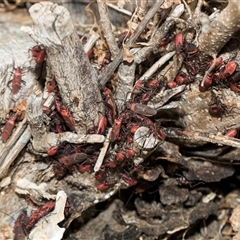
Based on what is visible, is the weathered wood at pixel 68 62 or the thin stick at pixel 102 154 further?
the thin stick at pixel 102 154

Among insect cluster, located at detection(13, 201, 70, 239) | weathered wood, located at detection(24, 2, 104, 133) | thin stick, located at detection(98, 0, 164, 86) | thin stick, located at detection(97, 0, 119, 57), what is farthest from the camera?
insect cluster, located at detection(13, 201, 70, 239)

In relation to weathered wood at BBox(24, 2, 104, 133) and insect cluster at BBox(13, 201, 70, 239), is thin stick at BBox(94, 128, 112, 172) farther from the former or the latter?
insect cluster at BBox(13, 201, 70, 239)

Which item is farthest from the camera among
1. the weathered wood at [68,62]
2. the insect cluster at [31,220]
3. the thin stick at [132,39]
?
the insect cluster at [31,220]

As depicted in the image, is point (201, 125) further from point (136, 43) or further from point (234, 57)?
point (136, 43)

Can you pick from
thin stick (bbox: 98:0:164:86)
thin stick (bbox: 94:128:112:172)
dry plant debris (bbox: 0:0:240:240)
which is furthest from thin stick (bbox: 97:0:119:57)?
thin stick (bbox: 94:128:112:172)

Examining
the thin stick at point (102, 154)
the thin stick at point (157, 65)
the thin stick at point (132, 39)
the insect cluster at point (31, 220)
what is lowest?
the insect cluster at point (31, 220)

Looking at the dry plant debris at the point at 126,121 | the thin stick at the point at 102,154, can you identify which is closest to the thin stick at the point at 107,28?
the dry plant debris at the point at 126,121

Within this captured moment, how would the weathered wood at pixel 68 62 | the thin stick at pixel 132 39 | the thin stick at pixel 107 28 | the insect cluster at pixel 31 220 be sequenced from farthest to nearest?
1. the insect cluster at pixel 31 220
2. the thin stick at pixel 107 28
3. the thin stick at pixel 132 39
4. the weathered wood at pixel 68 62

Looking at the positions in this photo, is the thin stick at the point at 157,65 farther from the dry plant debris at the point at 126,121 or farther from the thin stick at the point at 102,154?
the thin stick at the point at 102,154
